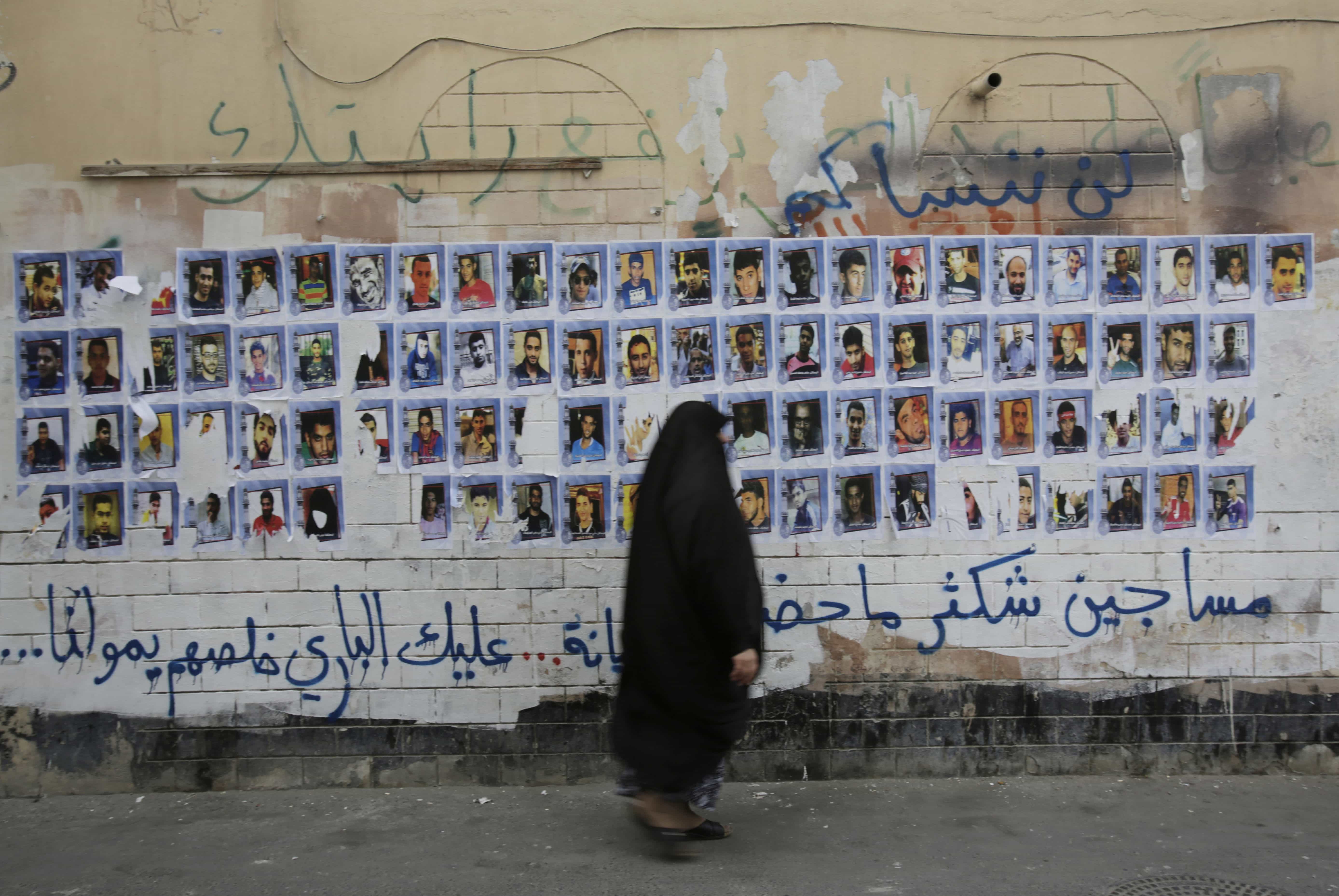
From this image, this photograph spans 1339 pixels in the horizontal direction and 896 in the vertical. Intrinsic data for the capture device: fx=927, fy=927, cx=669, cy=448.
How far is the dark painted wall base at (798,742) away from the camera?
4.70 m

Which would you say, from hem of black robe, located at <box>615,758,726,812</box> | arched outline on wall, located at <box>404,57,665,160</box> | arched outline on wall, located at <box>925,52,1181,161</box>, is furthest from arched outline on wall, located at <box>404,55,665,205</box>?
hem of black robe, located at <box>615,758,726,812</box>

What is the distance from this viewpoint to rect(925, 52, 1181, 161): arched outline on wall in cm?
477

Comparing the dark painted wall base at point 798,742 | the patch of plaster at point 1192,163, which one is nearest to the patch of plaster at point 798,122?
the patch of plaster at point 1192,163

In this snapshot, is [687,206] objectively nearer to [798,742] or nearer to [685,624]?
[685,624]

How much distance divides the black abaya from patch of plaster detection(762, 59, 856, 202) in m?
1.62

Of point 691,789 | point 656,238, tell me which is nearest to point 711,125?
point 656,238

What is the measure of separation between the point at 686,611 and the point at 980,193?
2.71 meters

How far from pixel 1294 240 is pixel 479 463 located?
14.3 ft

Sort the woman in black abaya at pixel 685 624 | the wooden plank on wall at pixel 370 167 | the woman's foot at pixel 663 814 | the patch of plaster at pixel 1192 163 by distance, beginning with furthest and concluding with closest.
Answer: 1. the patch of plaster at pixel 1192 163
2. the wooden plank on wall at pixel 370 167
3. the woman's foot at pixel 663 814
4. the woman in black abaya at pixel 685 624

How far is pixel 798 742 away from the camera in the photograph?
4.77 m

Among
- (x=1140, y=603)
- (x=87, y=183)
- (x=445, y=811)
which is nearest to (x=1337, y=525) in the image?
(x=1140, y=603)

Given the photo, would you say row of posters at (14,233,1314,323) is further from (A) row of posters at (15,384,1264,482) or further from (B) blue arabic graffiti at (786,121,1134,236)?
(A) row of posters at (15,384,1264,482)

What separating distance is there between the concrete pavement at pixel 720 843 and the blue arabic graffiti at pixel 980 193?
2939mm

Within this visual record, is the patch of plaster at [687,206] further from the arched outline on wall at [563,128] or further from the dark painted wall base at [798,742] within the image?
the dark painted wall base at [798,742]
